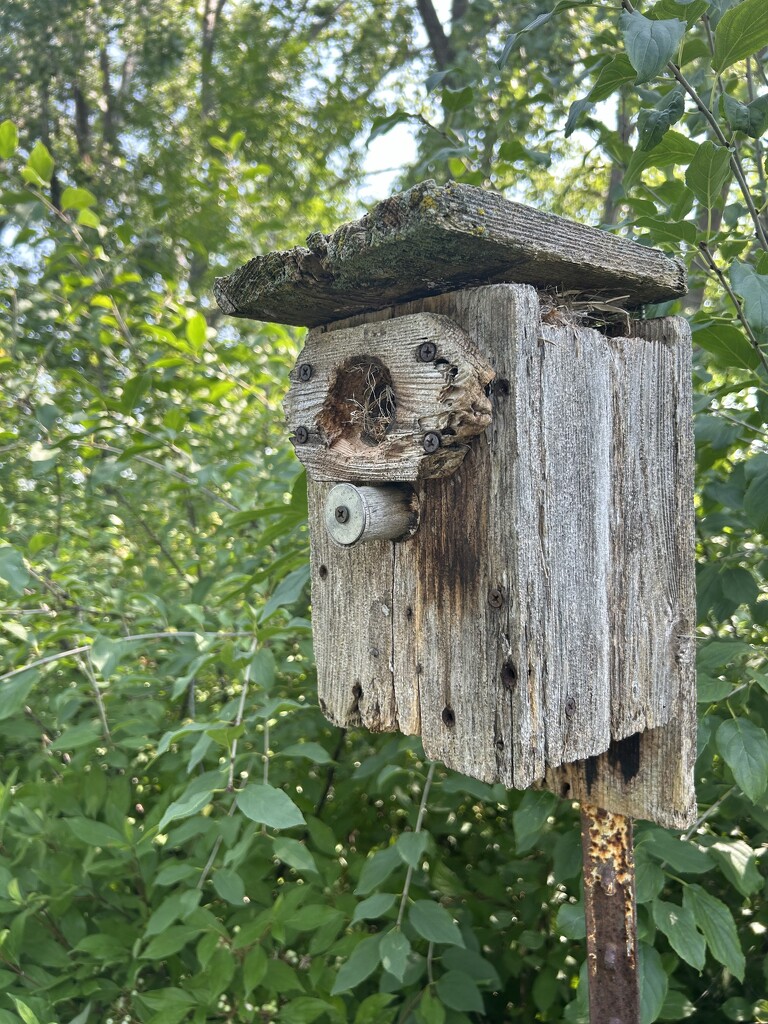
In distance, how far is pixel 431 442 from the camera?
119 cm

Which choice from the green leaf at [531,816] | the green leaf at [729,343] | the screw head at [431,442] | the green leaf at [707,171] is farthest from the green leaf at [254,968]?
the green leaf at [707,171]

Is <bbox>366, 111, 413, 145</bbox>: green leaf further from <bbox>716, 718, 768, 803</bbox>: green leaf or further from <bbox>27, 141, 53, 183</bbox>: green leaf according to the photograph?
<bbox>716, 718, 768, 803</bbox>: green leaf

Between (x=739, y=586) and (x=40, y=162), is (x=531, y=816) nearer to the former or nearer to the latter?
(x=739, y=586)

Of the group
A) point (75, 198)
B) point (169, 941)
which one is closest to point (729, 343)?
point (169, 941)

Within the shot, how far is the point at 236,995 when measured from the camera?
1.90 meters

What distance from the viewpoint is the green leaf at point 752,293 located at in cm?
142

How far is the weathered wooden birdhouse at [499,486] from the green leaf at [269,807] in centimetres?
18

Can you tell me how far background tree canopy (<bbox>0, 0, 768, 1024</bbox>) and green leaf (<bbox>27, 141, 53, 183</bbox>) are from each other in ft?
0.04

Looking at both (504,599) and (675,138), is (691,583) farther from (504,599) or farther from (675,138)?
(675,138)

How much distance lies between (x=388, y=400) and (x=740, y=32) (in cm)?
85

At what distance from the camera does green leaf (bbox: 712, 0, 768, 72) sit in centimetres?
141

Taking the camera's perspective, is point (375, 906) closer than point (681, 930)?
No

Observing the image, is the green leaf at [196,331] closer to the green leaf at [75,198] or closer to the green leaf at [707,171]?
the green leaf at [75,198]

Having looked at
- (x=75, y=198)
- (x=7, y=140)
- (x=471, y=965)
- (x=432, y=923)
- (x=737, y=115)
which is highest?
(x=7, y=140)
